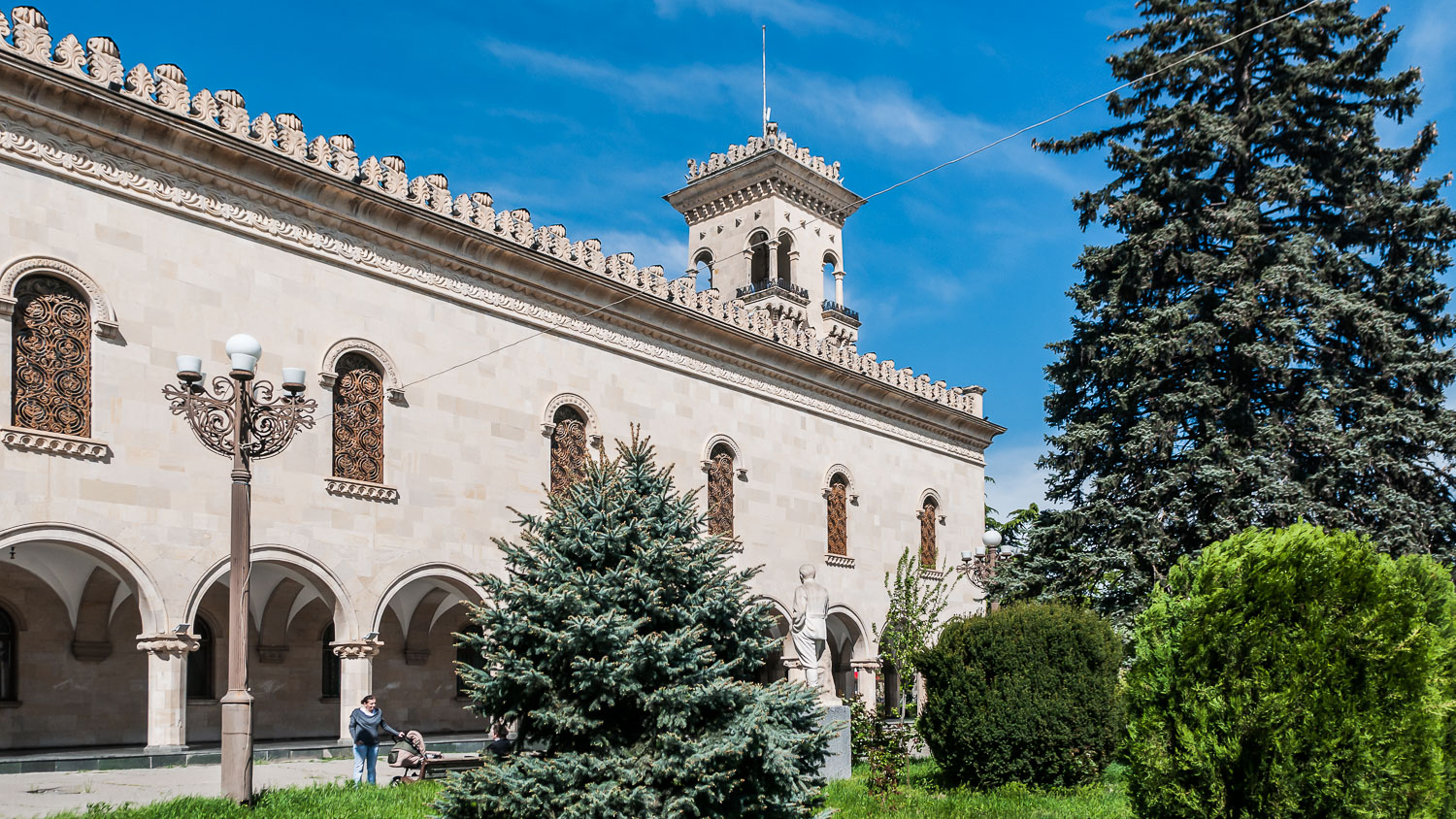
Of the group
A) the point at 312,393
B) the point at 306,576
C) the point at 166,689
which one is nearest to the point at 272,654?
the point at 306,576

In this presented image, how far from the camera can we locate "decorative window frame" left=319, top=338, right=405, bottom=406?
16359 millimetres

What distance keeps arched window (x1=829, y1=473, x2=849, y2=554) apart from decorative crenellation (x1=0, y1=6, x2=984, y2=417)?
2608 millimetres

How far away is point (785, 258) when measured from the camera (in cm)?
3428

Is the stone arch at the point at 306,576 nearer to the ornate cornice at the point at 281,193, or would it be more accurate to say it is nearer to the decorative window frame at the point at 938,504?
the ornate cornice at the point at 281,193

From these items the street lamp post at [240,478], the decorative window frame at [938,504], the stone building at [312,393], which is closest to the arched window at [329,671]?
the stone building at [312,393]

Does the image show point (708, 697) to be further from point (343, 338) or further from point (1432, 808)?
point (343, 338)

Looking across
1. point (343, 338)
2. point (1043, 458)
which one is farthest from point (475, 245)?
point (1043, 458)

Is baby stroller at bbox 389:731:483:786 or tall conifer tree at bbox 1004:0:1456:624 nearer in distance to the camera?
baby stroller at bbox 389:731:483:786

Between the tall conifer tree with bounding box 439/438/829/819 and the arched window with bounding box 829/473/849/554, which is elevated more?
the arched window with bounding box 829/473/849/554

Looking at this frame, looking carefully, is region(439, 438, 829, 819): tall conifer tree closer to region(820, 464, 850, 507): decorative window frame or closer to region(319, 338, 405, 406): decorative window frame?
region(319, 338, 405, 406): decorative window frame

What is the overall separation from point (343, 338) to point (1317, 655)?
1316 cm

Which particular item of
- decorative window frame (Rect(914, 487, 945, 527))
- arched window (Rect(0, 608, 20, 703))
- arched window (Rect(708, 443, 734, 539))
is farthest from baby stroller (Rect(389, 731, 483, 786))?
decorative window frame (Rect(914, 487, 945, 527))

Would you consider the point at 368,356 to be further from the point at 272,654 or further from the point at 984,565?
the point at 984,565

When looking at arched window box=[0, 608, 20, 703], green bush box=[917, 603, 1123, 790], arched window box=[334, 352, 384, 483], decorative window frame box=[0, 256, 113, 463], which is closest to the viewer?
green bush box=[917, 603, 1123, 790]
